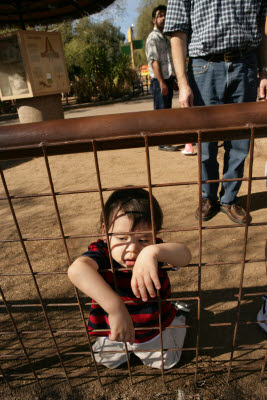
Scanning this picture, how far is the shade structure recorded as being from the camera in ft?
18.4

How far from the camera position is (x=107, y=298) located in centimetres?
93

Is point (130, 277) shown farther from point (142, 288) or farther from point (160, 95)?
point (160, 95)

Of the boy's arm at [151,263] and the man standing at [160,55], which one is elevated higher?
the man standing at [160,55]

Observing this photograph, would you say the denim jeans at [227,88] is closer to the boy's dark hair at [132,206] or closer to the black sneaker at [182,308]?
the black sneaker at [182,308]

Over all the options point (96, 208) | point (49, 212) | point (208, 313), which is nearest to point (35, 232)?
point (49, 212)

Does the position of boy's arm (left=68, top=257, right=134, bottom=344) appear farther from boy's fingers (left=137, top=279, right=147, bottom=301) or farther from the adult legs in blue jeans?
the adult legs in blue jeans

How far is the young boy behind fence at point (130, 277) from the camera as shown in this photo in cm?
93

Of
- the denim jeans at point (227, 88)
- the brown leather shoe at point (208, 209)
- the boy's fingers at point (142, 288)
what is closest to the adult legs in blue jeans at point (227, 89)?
the denim jeans at point (227, 88)

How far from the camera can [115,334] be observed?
0.94 metres

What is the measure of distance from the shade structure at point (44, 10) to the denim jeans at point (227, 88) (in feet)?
14.7

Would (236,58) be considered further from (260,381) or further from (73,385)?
(73,385)

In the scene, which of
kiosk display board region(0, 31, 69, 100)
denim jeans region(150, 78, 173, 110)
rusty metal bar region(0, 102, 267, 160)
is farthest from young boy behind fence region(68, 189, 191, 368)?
kiosk display board region(0, 31, 69, 100)

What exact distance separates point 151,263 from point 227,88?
1.81 m

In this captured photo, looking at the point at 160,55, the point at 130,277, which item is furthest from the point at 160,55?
the point at 130,277
